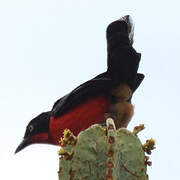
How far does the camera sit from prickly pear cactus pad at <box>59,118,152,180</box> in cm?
198

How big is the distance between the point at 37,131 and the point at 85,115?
65 centimetres

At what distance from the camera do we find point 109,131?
204 centimetres

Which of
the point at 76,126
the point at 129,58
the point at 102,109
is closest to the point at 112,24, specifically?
the point at 129,58

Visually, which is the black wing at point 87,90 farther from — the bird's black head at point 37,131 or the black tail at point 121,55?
the bird's black head at point 37,131

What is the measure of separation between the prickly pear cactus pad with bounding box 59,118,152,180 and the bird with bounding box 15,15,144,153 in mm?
877

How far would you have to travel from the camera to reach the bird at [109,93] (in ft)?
9.52

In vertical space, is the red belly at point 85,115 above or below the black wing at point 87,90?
below

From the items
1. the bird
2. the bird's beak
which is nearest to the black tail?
the bird

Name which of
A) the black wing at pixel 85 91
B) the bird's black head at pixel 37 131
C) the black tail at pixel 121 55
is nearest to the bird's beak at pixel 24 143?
the bird's black head at pixel 37 131

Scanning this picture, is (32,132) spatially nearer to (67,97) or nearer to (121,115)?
(67,97)

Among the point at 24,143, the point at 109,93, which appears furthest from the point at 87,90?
the point at 24,143

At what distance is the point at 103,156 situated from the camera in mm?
2041

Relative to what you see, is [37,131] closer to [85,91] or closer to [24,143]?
[24,143]

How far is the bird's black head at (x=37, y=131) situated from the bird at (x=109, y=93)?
10 cm
